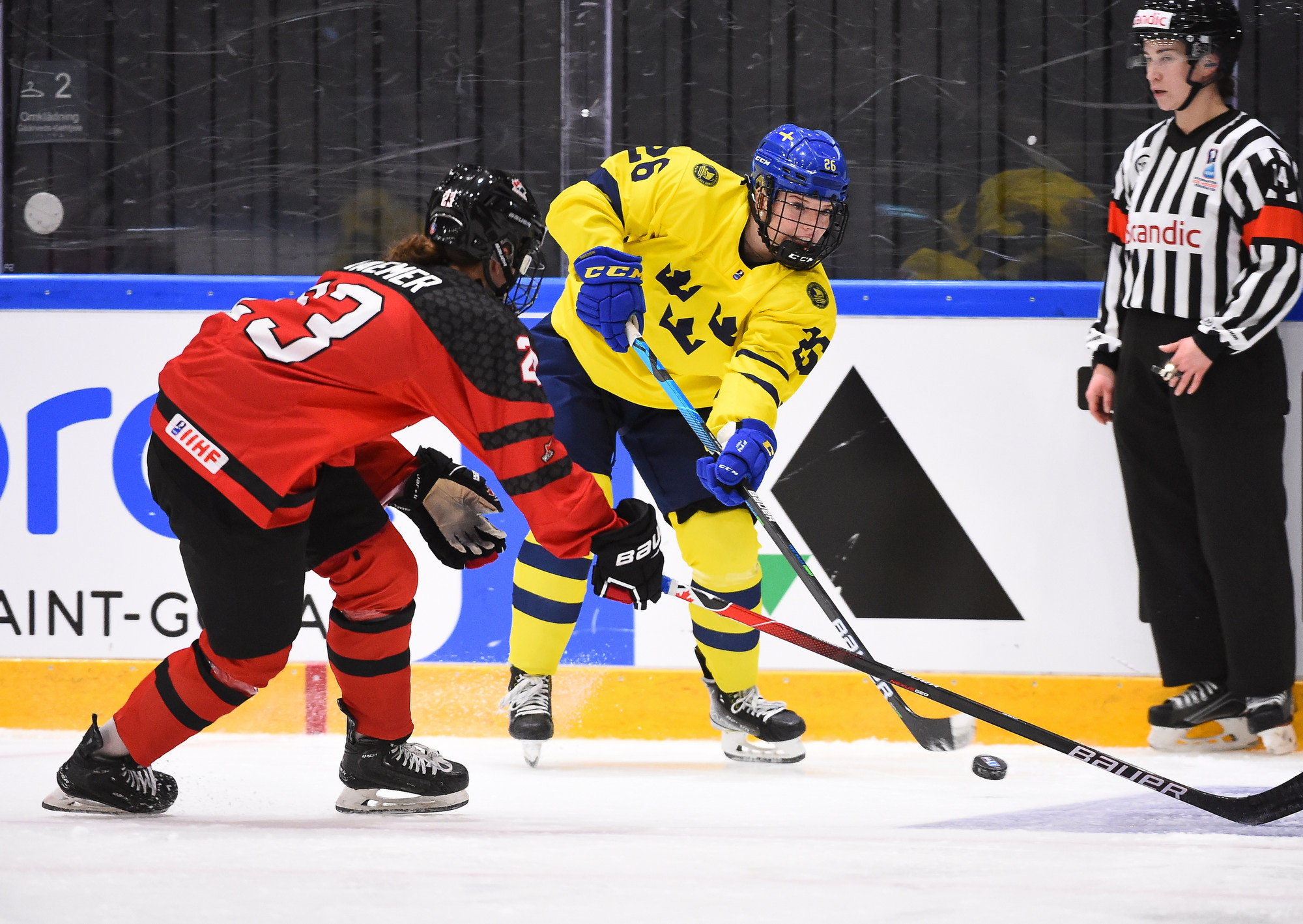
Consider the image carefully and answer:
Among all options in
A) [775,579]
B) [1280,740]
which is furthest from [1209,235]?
[775,579]

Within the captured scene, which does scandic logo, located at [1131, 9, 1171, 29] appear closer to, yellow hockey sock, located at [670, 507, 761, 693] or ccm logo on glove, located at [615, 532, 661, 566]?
yellow hockey sock, located at [670, 507, 761, 693]

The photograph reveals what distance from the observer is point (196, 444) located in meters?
2.00

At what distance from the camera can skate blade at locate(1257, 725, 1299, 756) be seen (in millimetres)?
2865

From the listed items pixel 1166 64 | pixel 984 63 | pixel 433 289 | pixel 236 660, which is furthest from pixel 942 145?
pixel 236 660

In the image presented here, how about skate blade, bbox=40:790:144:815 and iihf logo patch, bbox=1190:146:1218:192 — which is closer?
skate blade, bbox=40:790:144:815

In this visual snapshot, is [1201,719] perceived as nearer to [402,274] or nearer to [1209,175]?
[1209,175]

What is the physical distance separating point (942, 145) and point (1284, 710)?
155 centimetres

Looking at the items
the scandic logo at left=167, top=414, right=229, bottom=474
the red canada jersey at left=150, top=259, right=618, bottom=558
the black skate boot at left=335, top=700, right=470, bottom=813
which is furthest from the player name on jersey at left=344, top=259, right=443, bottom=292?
the black skate boot at left=335, top=700, right=470, bottom=813

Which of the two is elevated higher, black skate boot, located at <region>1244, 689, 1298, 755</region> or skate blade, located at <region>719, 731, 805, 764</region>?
Result: black skate boot, located at <region>1244, 689, 1298, 755</region>

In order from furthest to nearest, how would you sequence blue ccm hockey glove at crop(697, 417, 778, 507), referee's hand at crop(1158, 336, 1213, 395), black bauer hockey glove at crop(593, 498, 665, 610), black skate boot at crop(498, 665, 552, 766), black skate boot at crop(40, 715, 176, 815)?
referee's hand at crop(1158, 336, 1213, 395) → black skate boot at crop(498, 665, 552, 766) → blue ccm hockey glove at crop(697, 417, 778, 507) → black skate boot at crop(40, 715, 176, 815) → black bauer hockey glove at crop(593, 498, 665, 610)

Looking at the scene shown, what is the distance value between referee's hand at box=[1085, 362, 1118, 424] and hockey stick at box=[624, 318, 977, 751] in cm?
78

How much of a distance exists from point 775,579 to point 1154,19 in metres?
1.47

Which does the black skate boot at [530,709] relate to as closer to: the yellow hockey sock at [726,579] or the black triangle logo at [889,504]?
the yellow hockey sock at [726,579]

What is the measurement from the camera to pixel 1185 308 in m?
2.85
